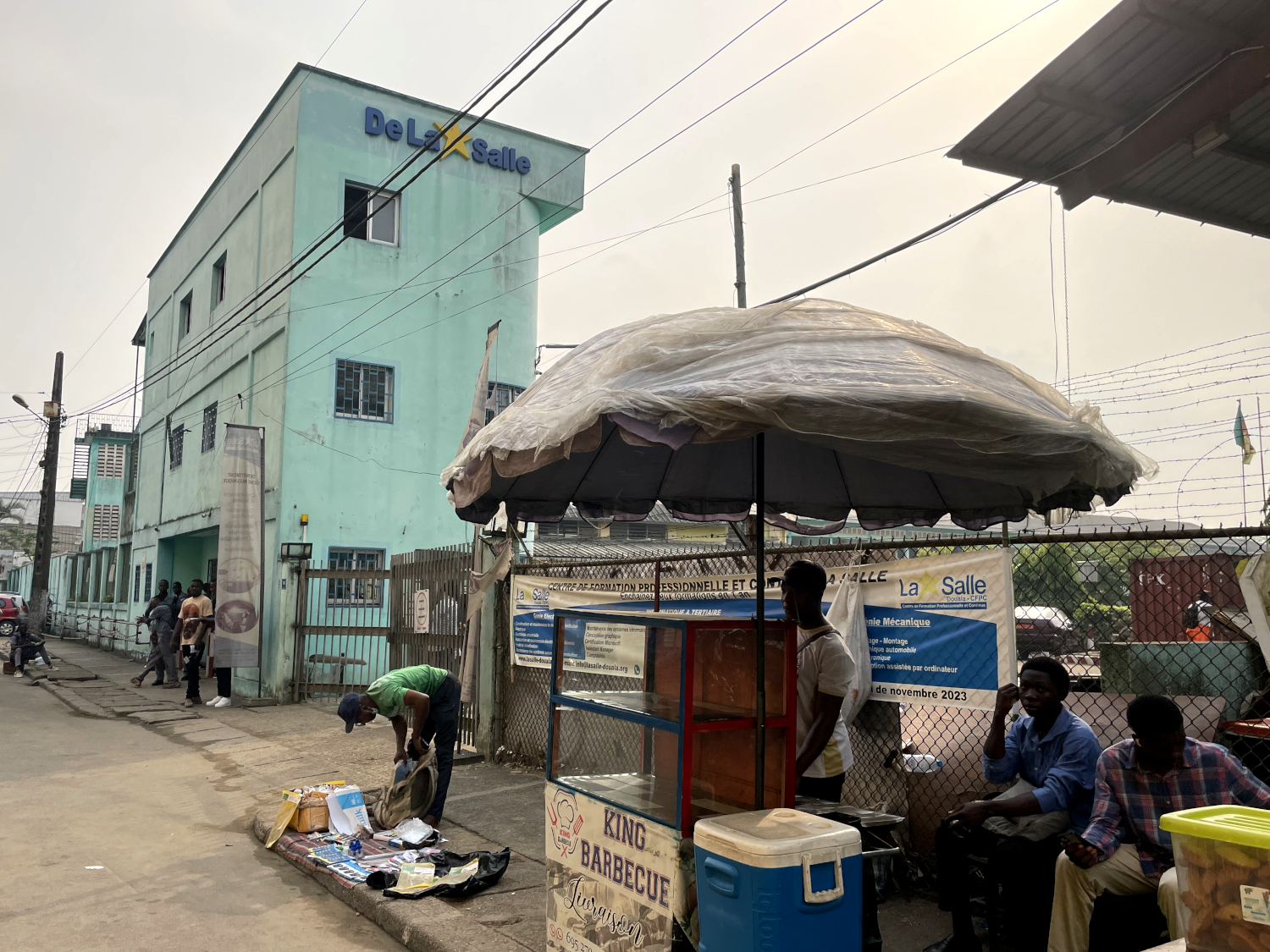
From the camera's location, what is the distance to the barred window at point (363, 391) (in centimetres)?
1669

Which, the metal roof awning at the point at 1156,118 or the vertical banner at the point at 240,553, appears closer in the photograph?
the metal roof awning at the point at 1156,118

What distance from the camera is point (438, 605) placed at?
1052 centimetres

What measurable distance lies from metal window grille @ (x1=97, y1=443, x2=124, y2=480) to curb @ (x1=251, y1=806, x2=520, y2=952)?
31.1m

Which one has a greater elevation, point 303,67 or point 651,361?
point 303,67

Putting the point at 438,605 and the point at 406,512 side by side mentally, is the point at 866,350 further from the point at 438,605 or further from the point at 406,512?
the point at 406,512

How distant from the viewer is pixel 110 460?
32.5m

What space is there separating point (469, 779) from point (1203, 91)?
7505 millimetres

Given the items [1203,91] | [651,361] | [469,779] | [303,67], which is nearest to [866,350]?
[651,361]

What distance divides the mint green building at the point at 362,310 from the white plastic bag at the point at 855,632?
12.2 meters

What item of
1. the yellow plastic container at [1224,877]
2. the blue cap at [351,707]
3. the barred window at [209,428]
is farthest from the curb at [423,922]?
the barred window at [209,428]

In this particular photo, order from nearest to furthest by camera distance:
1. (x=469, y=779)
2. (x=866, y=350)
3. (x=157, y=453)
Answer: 1. (x=866, y=350)
2. (x=469, y=779)
3. (x=157, y=453)

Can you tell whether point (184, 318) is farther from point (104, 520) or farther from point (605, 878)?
point (605, 878)

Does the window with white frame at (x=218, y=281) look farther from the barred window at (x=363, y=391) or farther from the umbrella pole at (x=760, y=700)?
the umbrella pole at (x=760, y=700)

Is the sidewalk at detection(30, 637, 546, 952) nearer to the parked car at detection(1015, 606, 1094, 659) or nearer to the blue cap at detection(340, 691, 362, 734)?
the blue cap at detection(340, 691, 362, 734)
